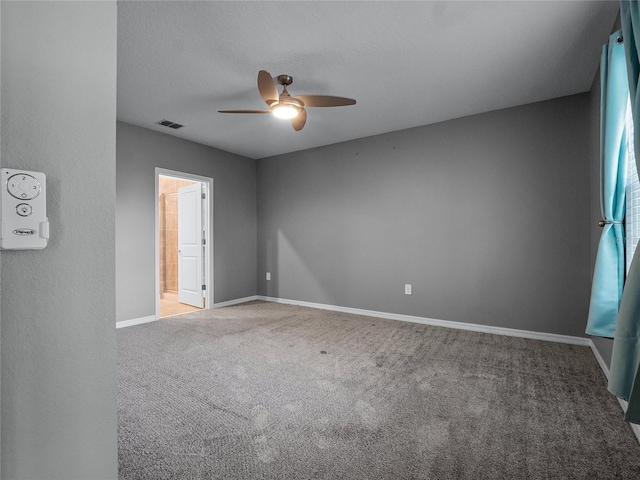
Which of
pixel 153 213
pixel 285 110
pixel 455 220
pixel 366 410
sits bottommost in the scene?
pixel 366 410

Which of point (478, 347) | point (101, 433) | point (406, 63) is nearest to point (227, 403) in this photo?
point (101, 433)

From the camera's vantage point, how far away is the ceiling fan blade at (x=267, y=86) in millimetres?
2492

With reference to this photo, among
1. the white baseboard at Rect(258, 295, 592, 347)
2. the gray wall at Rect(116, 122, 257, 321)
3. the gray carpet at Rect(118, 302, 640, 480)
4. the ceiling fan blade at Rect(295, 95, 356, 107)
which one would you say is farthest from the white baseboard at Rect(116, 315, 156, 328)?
the ceiling fan blade at Rect(295, 95, 356, 107)

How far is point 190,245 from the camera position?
541cm

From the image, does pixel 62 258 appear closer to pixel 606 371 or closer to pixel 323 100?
pixel 323 100

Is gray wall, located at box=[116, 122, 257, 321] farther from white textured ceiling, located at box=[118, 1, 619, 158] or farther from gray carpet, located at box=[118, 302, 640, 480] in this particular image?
gray carpet, located at box=[118, 302, 640, 480]

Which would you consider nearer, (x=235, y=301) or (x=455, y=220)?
(x=455, y=220)

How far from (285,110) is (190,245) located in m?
3.30

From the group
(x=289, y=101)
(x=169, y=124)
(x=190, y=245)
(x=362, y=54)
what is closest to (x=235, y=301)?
(x=190, y=245)

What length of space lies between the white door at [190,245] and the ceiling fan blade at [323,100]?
2.86m

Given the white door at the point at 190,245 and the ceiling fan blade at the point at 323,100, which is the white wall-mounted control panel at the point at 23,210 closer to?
the ceiling fan blade at the point at 323,100

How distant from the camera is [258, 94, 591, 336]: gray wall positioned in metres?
3.45

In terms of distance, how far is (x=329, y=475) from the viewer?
1540 mm

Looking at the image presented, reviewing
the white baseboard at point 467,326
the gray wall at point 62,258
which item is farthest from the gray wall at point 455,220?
the gray wall at point 62,258
